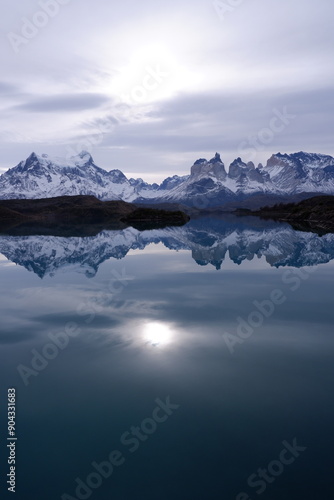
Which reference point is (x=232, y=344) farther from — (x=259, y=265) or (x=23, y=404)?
(x=259, y=265)

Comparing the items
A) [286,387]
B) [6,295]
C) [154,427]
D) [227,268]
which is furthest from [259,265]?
[154,427]

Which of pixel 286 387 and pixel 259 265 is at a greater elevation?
pixel 259 265

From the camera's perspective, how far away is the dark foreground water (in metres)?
13.8

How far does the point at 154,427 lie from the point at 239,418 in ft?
12.6

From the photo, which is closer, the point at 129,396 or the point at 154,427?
the point at 154,427

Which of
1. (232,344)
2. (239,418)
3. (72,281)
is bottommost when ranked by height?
(239,418)

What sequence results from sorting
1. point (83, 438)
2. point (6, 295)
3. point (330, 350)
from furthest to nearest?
point (6, 295), point (330, 350), point (83, 438)

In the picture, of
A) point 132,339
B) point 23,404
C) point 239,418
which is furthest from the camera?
point 132,339

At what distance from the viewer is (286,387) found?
1995 centimetres

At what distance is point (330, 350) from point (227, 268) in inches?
1512

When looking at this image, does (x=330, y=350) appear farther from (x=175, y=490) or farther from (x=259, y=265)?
(x=259, y=265)

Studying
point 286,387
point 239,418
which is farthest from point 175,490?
point 286,387

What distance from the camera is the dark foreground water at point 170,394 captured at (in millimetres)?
13820

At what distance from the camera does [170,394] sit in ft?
63.4
